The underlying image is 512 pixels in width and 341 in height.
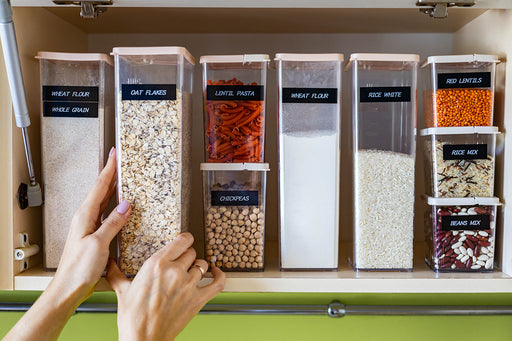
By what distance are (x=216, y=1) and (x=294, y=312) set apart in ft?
2.55

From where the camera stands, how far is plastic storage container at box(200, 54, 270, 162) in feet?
2.80

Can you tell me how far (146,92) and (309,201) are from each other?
351mm

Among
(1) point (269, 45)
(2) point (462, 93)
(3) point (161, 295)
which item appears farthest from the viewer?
(1) point (269, 45)

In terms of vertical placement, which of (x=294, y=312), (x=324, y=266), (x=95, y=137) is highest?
(x=95, y=137)

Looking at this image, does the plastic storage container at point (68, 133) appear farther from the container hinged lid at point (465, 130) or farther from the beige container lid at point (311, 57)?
the container hinged lid at point (465, 130)

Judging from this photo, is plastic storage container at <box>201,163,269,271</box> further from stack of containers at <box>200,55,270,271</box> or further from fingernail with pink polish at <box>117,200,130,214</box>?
fingernail with pink polish at <box>117,200,130,214</box>

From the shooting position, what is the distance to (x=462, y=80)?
0.85 m

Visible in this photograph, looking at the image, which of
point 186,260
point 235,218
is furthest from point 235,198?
point 186,260

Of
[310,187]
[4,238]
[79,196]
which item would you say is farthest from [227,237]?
[4,238]

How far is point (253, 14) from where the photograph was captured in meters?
0.96

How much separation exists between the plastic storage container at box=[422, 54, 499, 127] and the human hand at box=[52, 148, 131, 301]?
596 millimetres

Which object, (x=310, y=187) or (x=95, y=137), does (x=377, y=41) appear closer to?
(x=310, y=187)

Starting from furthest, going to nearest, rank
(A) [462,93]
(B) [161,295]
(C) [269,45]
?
(C) [269,45]
(A) [462,93]
(B) [161,295]

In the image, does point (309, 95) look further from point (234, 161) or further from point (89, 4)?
point (89, 4)
